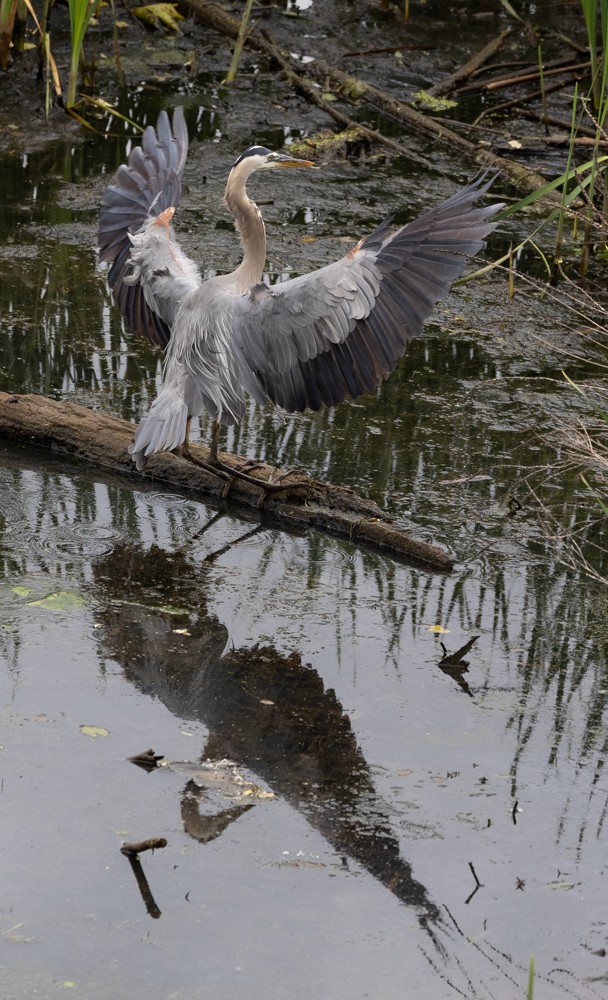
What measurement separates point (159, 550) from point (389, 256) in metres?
1.55

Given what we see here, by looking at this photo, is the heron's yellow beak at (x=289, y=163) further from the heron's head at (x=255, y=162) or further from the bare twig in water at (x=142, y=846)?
the bare twig in water at (x=142, y=846)

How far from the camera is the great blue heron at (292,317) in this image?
555 cm

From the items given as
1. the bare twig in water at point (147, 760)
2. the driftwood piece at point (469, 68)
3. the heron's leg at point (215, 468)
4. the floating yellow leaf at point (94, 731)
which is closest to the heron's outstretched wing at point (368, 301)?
the heron's leg at point (215, 468)

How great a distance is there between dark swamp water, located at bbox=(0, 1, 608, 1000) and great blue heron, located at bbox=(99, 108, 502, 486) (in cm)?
54

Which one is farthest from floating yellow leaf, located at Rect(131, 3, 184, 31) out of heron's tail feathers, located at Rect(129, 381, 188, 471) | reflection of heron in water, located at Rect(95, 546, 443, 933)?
reflection of heron in water, located at Rect(95, 546, 443, 933)

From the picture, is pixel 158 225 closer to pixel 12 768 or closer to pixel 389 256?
pixel 389 256

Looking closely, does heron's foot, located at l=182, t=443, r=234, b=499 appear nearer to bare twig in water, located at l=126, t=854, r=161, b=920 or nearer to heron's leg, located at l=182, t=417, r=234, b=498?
heron's leg, located at l=182, t=417, r=234, b=498

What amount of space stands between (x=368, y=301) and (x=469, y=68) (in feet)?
25.4

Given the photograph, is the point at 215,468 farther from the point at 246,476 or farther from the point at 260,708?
the point at 260,708

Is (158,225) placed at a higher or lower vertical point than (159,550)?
higher

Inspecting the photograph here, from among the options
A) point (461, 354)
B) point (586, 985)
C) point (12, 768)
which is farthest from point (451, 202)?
point (586, 985)

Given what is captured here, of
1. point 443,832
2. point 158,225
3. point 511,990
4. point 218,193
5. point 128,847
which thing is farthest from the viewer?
point 218,193

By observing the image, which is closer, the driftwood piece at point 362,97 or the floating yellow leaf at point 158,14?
the driftwood piece at point 362,97

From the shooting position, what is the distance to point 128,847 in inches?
142
